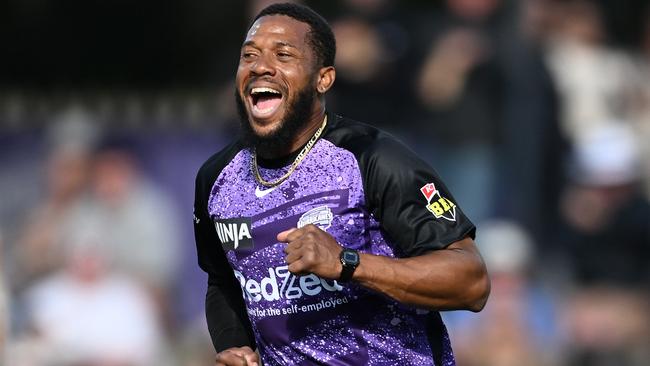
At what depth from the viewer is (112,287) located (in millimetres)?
11203

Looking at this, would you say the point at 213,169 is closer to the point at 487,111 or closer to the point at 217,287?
the point at 217,287

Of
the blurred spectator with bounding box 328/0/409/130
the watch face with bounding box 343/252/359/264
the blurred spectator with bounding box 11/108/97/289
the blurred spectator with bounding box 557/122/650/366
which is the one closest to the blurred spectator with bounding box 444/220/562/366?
the blurred spectator with bounding box 557/122/650/366

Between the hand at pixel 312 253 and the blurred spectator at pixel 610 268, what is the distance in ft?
20.6

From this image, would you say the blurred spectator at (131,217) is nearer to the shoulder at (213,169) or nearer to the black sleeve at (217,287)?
the black sleeve at (217,287)

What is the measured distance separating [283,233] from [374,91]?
19.9 feet

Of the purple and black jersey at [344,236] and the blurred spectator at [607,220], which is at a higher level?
the purple and black jersey at [344,236]

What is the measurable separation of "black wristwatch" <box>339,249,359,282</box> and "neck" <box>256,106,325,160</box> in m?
0.77

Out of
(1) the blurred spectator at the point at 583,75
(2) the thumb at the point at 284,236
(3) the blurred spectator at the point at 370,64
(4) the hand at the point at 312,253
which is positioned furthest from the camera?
(1) the blurred spectator at the point at 583,75

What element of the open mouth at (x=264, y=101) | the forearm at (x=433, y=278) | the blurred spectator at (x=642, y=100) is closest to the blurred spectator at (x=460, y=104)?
the blurred spectator at (x=642, y=100)

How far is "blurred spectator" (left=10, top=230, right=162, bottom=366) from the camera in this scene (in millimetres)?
10984

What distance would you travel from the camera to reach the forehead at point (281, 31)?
5.57 metres

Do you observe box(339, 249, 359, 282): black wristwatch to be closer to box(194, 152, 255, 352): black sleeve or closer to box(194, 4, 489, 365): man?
box(194, 4, 489, 365): man

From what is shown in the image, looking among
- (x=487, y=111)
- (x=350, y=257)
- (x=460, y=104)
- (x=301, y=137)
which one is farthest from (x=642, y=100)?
(x=350, y=257)

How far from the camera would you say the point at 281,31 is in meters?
5.58
